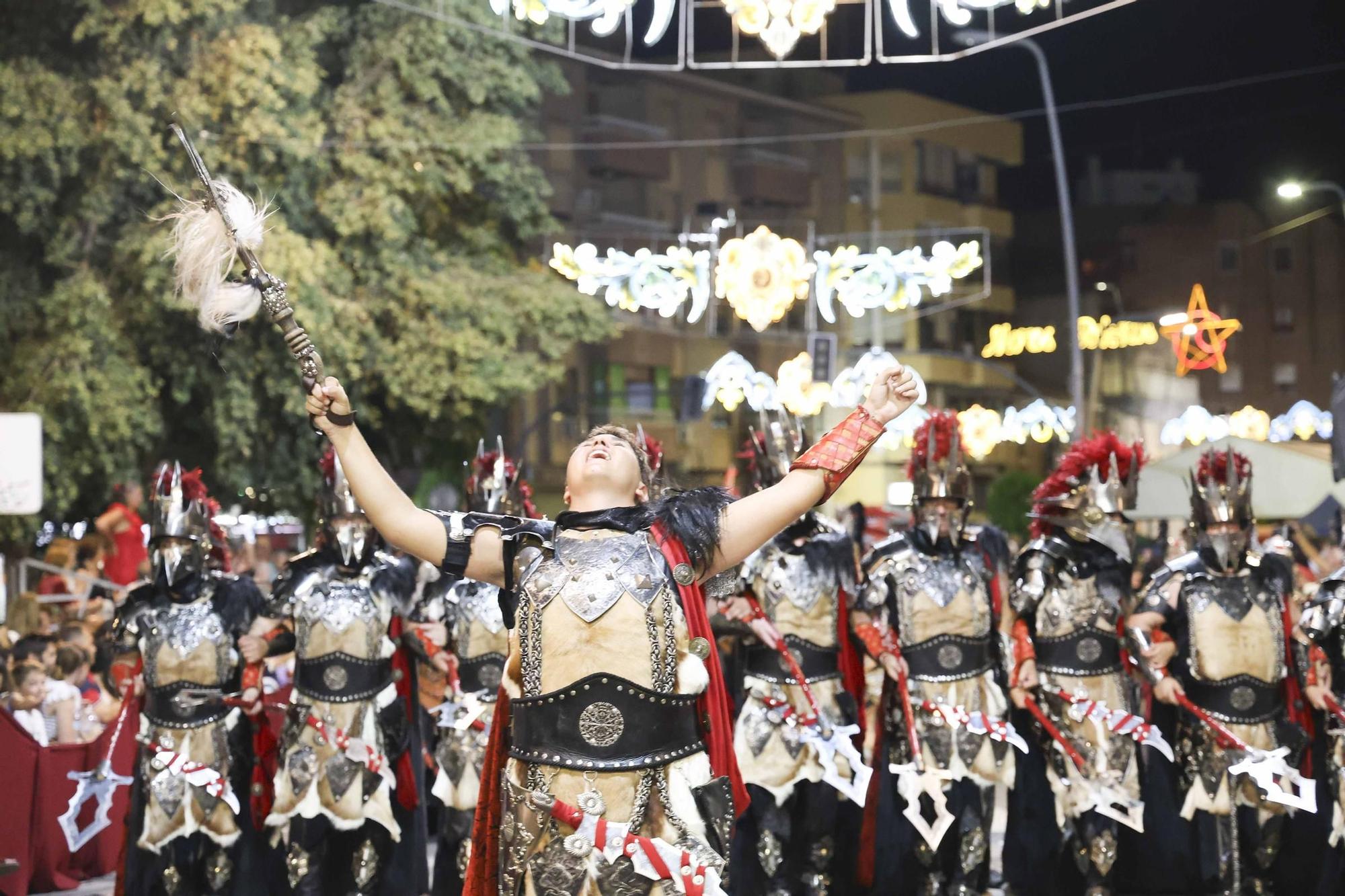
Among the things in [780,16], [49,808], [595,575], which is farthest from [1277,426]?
[595,575]

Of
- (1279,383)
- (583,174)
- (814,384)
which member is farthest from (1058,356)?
(814,384)

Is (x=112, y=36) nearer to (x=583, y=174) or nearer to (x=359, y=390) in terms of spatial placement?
(x=359, y=390)

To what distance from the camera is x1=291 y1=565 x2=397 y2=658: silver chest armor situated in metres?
8.19

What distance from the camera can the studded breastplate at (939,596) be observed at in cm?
827

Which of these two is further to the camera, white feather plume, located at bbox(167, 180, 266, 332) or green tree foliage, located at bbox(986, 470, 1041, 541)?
green tree foliage, located at bbox(986, 470, 1041, 541)

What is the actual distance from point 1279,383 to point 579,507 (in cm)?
3227

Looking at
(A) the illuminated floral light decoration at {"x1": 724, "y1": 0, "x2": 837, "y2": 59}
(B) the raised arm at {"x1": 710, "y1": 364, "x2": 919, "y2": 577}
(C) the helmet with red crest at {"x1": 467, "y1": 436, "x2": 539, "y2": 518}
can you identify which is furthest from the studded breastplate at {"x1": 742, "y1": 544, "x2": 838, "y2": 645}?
(B) the raised arm at {"x1": 710, "y1": 364, "x2": 919, "y2": 577}

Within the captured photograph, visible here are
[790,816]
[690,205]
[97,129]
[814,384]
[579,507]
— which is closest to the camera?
[579,507]

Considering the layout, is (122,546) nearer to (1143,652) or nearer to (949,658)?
(949,658)

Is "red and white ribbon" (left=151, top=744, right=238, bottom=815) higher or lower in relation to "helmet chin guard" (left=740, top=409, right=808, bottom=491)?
lower

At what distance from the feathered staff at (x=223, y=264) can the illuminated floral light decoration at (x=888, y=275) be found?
11.0 meters

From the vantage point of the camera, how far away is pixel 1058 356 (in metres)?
38.8

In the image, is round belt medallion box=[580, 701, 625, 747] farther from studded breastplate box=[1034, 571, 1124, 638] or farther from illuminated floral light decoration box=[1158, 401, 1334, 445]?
illuminated floral light decoration box=[1158, 401, 1334, 445]

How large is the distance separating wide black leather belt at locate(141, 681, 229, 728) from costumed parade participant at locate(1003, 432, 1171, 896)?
3850mm
